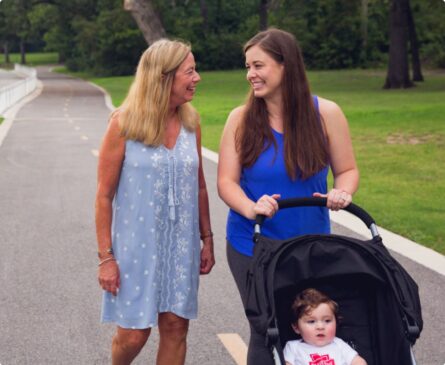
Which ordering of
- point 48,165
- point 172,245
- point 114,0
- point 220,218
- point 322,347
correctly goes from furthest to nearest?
point 114,0 < point 48,165 < point 220,218 < point 172,245 < point 322,347

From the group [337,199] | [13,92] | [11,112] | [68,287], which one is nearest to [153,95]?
[337,199]

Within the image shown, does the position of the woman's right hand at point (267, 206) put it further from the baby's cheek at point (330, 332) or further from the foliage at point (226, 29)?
the foliage at point (226, 29)

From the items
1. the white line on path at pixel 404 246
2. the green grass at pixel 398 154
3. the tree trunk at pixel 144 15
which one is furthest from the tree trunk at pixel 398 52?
the white line on path at pixel 404 246

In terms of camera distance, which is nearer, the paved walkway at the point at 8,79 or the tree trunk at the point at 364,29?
the paved walkway at the point at 8,79

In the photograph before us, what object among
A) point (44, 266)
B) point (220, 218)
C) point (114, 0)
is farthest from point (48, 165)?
point (114, 0)

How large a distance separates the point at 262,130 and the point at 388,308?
93 cm

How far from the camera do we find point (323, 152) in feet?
14.3

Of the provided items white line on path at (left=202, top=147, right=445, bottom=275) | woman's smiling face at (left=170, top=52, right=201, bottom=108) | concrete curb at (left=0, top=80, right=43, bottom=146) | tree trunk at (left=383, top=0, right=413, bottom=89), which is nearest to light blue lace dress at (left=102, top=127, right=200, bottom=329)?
woman's smiling face at (left=170, top=52, right=201, bottom=108)

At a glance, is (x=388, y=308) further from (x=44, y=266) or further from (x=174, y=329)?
(x=44, y=266)

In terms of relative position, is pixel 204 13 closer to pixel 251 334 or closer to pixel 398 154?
pixel 398 154

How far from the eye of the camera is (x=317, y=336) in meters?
3.94

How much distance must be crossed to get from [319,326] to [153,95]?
1.29m

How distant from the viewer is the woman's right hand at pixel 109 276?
4508mm

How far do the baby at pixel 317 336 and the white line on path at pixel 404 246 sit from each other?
433cm
